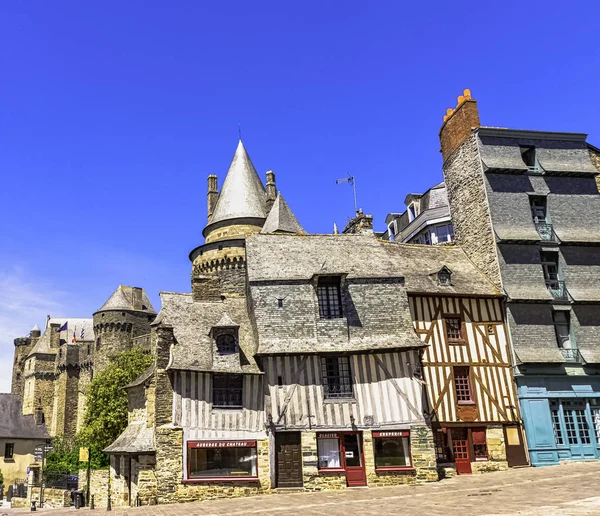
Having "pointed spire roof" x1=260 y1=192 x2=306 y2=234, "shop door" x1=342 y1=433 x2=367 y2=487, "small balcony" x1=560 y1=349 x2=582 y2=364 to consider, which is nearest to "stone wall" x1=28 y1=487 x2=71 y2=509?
"shop door" x1=342 y1=433 x2=367 y2=487

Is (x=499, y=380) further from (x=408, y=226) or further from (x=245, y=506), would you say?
(x=408, y=226)

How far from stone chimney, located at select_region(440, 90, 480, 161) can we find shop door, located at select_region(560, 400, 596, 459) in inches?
439

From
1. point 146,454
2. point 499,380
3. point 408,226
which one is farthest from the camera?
point 408,226

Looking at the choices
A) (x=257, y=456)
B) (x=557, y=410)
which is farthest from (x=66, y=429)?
(x=557, y=410)

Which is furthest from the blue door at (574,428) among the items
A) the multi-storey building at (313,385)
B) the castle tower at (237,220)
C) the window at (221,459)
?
the castle tower at (237,220)

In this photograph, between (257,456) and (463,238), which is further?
(463,238)

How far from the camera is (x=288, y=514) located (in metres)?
12.5

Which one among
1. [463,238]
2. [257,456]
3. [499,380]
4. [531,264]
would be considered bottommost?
[257,456]

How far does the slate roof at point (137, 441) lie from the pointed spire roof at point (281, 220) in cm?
1673

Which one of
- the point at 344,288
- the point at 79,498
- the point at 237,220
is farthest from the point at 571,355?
the point at 237,220

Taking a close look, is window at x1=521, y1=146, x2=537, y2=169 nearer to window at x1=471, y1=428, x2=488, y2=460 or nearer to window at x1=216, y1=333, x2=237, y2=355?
window at x1=471, y1=428, x2=488, y2=460

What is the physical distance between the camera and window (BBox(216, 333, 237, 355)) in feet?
63.2

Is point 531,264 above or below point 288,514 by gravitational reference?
above

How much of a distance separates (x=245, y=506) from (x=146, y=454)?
443cm
